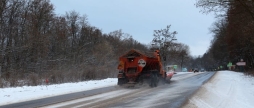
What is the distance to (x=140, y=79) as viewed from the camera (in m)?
24.5

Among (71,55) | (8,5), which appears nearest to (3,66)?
(8,5)

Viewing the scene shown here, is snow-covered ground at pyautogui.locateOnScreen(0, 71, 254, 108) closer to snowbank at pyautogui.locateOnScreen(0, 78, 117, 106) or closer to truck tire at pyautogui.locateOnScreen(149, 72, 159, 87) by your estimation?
snowbank at pyautogui.locateOnScreen(0, 78, 117, 106)

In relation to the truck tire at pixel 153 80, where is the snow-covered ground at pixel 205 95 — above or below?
below

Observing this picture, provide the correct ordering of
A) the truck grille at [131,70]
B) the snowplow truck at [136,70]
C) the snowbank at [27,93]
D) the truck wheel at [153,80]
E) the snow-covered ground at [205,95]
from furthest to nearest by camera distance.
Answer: the truck grille at [131,70] → the snowplow truck at [136,70] → the truck wheel at [153,80] → the snowbank at [27,93] → the snow-covered ground at [205,95]

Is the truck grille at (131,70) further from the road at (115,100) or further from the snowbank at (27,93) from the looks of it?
the road at (115,100)

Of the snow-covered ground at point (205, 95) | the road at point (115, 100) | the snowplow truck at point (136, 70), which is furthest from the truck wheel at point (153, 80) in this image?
the road at point (115, 100)

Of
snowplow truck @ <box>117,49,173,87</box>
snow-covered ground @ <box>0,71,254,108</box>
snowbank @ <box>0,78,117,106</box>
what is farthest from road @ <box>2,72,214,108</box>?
snowplow truck @ <box>117,49,173,87</box>

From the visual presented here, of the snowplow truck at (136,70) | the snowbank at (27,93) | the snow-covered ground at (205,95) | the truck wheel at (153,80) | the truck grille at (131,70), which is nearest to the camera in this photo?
the snow-covered ground at (205,95)

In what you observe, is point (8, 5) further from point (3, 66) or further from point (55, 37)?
point (55, 37)

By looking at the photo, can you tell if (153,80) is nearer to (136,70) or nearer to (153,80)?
(153,80)

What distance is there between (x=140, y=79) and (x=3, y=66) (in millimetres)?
20632

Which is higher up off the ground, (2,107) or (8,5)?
(8,5)

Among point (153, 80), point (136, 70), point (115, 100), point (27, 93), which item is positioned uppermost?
point (136, 70)

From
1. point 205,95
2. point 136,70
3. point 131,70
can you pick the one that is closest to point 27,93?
point 131,70
